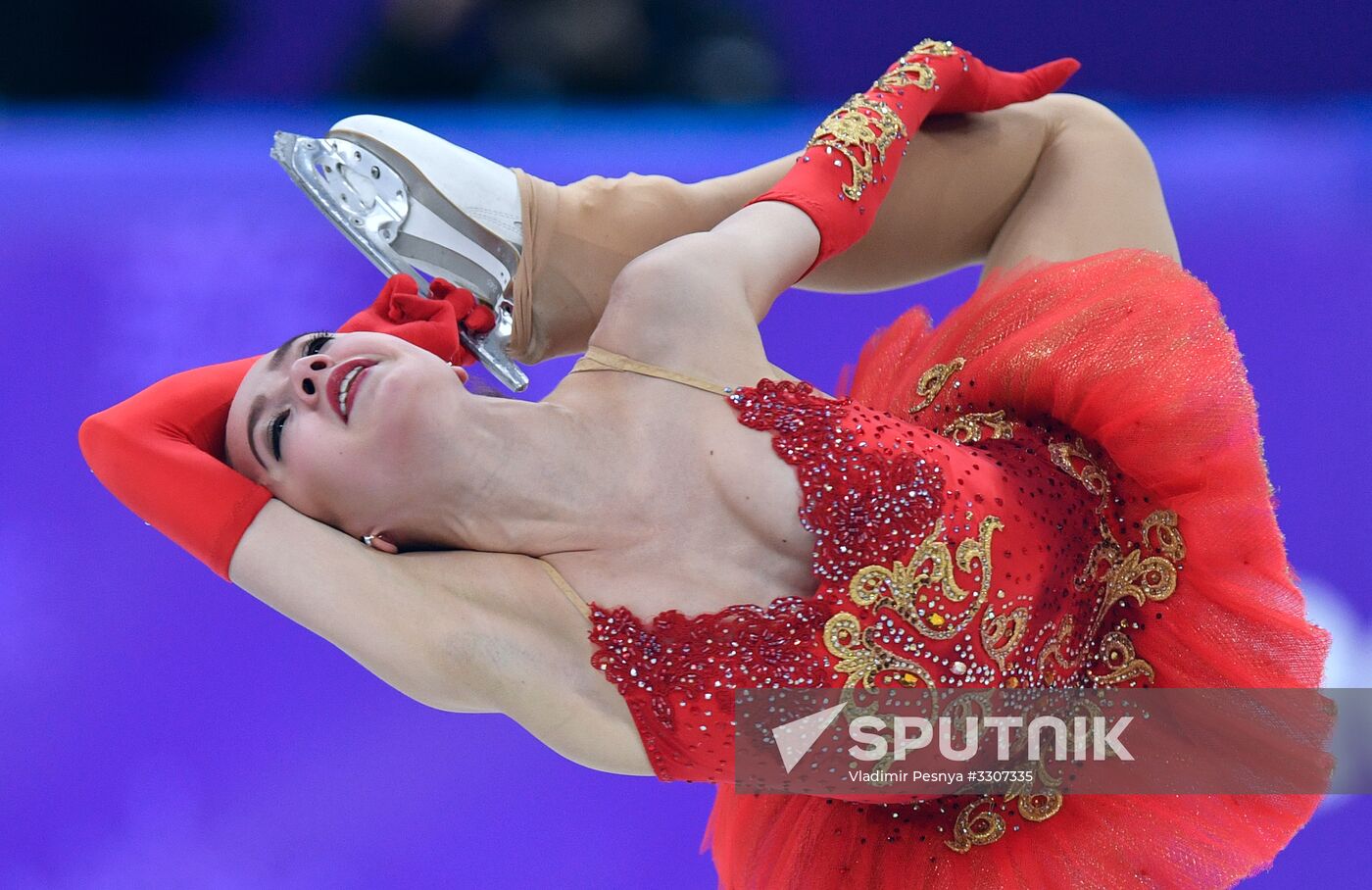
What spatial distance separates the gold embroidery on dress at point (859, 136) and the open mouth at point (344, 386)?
60 centimetres

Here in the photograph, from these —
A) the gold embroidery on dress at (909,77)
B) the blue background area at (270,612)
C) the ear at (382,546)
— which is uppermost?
the gold embroidery on dress at (909,77)

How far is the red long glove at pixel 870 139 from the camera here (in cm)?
158

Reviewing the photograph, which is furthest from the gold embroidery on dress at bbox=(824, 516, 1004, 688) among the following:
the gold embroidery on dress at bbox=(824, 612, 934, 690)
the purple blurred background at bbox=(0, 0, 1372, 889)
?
the purple blurred background at bbox=(0, 0, 1372, 889)

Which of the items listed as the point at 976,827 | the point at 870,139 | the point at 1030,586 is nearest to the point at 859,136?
the point at 870,139

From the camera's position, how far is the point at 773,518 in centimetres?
137

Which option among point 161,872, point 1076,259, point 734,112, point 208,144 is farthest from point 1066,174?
point 208,144

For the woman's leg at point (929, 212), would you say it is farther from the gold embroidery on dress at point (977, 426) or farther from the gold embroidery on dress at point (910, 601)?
the gold embroidery on dress at point (910, 601)

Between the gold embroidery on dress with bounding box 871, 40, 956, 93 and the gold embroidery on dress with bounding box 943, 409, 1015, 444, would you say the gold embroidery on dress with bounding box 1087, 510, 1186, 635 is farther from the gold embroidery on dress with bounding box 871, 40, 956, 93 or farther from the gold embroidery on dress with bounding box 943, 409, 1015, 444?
the gold embroidery on dress with bounding box 871, 40, 956, 93

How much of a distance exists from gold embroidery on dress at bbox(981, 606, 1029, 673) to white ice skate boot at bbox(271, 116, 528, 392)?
2.22ft

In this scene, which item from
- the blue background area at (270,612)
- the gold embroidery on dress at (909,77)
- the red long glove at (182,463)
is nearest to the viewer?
the red long glove at (182,463)

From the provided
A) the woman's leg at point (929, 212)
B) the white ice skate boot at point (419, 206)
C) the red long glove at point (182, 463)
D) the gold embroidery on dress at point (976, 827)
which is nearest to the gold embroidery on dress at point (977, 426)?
the woman's leg at point (929, 212)

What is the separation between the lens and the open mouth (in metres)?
1.39

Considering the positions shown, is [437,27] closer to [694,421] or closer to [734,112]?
[734,112]

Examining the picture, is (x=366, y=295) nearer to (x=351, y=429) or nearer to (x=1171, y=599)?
(x=351, y=429)
